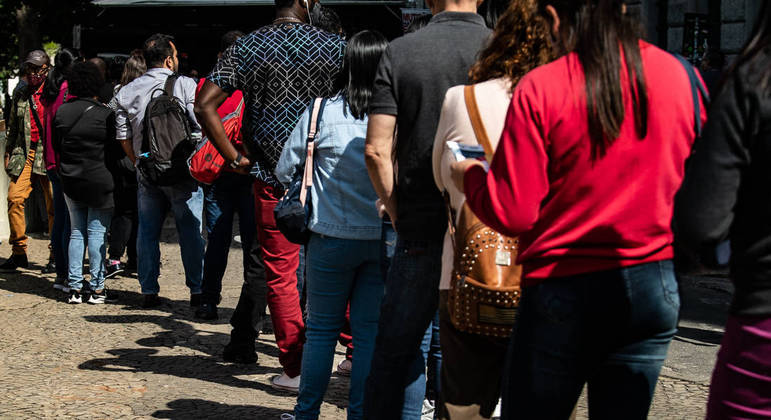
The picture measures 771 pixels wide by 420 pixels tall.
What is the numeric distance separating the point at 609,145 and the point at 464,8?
1.39 m

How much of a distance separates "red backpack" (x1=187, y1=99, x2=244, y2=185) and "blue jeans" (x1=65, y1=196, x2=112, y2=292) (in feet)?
6.33

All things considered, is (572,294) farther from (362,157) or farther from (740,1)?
(740,1)

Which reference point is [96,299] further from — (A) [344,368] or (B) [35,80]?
(A) [344,368]

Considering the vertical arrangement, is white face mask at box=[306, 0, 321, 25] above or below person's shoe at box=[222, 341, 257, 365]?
above

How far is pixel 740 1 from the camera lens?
14.7 m

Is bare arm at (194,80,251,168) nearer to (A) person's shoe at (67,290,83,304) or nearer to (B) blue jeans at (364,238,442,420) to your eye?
(B) blue jeans at (364,238,442,420)

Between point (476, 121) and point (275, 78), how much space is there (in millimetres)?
2172

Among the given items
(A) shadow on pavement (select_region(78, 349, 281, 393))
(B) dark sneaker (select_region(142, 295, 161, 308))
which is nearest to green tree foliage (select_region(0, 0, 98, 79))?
(B) dark sneaker (select_region(142, 295, 161, 308))

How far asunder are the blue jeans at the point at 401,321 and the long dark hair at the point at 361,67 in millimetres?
796

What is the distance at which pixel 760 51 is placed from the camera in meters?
2.12

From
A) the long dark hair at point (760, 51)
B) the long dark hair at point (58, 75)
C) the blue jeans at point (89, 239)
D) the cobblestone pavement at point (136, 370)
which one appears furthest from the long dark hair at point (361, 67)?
the long dark hair at point (58, 75)

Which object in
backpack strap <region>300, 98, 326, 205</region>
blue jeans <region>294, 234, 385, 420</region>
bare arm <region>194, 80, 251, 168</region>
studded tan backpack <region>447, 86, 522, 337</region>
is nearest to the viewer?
studded tan backpack <region>447, 86, 522, 337</region>

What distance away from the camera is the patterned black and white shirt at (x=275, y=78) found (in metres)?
4.98

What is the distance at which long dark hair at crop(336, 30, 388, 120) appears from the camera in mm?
4039
